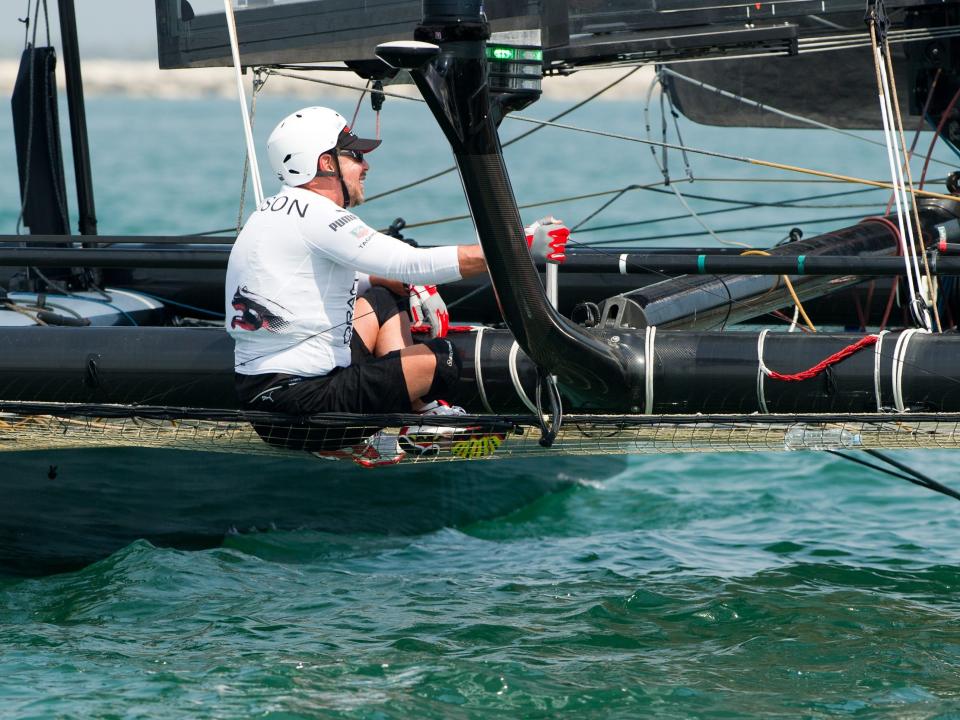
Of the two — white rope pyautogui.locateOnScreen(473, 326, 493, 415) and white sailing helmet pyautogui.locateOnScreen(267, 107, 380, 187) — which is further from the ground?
white sailing helmet pyautogui.locateOnScreen(267, 107, 380, 187)

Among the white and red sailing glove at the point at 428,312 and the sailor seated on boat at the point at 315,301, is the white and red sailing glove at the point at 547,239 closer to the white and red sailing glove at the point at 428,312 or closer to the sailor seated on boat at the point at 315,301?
the sailor seated on boat at the point at 315,301

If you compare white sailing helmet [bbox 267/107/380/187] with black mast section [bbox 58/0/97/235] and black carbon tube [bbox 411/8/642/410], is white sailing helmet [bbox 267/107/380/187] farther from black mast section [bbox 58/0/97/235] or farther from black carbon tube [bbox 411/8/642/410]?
black mast section [bbox 58/0/97/235]

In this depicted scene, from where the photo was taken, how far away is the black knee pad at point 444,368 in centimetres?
429

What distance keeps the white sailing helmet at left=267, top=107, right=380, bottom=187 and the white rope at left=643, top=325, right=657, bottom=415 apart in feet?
3.31

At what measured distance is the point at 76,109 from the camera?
247 inches

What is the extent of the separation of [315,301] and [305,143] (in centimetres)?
47

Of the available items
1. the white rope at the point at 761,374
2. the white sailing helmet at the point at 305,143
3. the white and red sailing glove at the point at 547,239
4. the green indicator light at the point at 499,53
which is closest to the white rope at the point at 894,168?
the white rope at the point at 761,374

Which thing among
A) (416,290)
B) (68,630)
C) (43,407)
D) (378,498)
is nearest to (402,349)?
(416,290)

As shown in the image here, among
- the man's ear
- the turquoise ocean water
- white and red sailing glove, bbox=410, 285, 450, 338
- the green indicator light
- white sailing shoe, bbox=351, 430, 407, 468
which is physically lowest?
the turquoise ocean water

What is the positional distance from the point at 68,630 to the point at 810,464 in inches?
186

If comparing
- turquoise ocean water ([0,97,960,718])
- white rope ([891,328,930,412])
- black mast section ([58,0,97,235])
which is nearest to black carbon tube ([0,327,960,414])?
white rope ([891,328,930,412])

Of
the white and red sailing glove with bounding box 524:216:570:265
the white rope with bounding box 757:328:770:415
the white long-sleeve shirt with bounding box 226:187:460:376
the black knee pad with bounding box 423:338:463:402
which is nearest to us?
the white and red sailing glove with bounding box 524:216:570:265

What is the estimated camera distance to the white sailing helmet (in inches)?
164

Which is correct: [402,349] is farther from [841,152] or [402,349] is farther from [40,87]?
[841,152]
